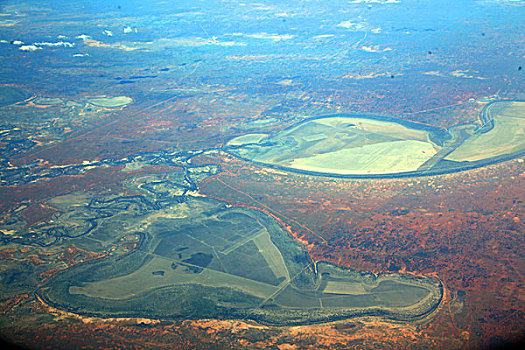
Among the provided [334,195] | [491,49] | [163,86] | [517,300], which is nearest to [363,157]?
[334,195]

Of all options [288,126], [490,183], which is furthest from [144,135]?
[490,183]

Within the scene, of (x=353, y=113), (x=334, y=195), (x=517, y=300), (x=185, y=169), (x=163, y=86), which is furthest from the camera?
(x=163, y=86)

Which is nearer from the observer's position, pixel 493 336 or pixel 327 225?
pixel 493 336

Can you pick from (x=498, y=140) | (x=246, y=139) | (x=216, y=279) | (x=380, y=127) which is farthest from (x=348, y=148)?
(x=216, y=279)

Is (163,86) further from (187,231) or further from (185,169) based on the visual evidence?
(187,231)

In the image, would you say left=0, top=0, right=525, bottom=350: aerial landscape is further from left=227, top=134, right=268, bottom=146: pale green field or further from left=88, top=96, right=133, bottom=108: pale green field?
left=88, top=96, right=133, bottom=108: pale green field

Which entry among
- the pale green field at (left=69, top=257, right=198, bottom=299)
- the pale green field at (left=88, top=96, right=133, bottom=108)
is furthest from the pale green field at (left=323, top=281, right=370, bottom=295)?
the pale green field at (left=88, top=96, right=133, bottom=108)

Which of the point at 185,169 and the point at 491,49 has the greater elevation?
the point at 491,49

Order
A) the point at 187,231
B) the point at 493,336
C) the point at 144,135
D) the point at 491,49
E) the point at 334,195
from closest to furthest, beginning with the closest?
the point at 493,336
the point at 187,231
the point at 334,195
the point at 144,135
the point at 491,49
